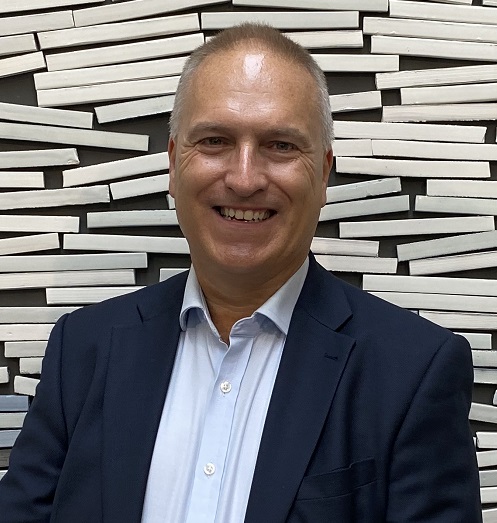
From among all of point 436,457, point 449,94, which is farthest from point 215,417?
point 449,94

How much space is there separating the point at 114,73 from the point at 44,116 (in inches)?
5.5

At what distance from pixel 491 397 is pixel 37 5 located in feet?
3.28

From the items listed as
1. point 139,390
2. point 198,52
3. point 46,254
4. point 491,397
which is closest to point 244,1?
point 198,52

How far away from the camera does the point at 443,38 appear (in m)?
1.23

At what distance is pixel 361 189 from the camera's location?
1.25m

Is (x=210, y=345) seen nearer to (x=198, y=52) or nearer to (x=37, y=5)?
(x=198, y=52)

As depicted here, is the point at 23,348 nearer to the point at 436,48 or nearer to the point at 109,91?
the point at 109,91

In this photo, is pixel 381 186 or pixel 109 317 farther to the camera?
pixel 381 186

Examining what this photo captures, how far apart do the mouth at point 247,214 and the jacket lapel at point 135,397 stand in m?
0.17

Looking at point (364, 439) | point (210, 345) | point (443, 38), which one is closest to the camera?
point (364, 439)

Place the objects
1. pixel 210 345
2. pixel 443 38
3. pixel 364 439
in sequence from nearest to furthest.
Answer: pixel 364 439, pixel 210 345, pixel 443 38

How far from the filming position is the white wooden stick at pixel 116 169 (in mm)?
1261

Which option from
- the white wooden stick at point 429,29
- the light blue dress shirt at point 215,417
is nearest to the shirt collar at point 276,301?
the light blue dress shirt at point 215,417

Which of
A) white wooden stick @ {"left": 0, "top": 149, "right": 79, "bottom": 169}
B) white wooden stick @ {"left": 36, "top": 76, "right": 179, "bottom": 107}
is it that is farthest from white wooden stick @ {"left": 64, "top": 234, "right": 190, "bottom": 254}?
white wooden stick @ {"left": 36, "top": 76, "right": 179, "bottom": 107}
